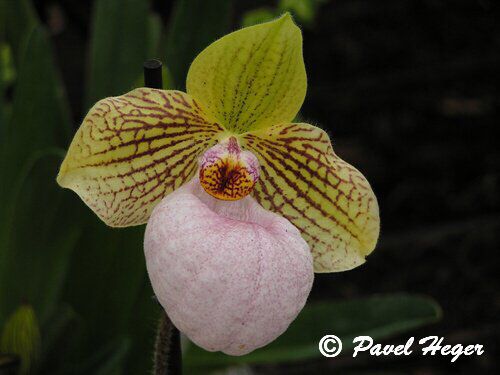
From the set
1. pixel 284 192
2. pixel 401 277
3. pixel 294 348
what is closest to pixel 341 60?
pixel 401 277

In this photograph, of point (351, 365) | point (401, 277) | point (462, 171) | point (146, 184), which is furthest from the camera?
point (462, 171)

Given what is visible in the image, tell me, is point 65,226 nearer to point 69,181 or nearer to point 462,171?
point 69,181

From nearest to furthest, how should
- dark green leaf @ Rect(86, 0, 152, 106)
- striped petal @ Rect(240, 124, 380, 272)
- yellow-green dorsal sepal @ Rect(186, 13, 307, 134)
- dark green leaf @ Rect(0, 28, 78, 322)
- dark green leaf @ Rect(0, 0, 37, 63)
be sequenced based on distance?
yellow-green dorsal sepal @ Rect(186, 13, 307, 134), striped petal @ Rect(240, 124, 380, 272), dark green leaf @ Rect(0, 28, 78, 322), dark green leaf @ Rect(86, 0, 152, 106), dark green leaf @ Rect(0, 0, 37, 63)

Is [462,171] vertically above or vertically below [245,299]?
below

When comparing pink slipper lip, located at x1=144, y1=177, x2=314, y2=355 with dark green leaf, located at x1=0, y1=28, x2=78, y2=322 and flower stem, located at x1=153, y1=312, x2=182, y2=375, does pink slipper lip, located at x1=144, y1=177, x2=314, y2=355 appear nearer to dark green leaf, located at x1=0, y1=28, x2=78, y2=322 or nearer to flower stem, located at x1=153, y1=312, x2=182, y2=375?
flower stem, located at x1=153, y1=312, x2=182, y2=375

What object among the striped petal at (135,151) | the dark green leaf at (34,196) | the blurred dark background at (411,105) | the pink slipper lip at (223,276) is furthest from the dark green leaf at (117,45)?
the blurred dark background at (411,105)

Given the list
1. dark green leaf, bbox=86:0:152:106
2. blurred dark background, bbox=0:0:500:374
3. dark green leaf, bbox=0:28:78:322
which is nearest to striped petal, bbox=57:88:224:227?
dark green leaf, bbox=0:28:78:322

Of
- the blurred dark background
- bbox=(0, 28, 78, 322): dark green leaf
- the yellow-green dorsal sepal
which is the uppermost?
the yellow-green dorsal sepal

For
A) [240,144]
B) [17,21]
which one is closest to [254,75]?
[240,144]
